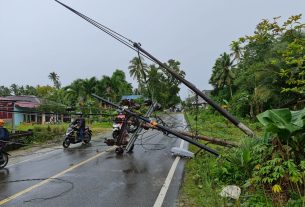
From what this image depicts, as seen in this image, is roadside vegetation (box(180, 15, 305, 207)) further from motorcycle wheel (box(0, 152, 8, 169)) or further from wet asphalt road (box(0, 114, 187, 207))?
motorcycle wheel (box(0, 152, 8, 169))

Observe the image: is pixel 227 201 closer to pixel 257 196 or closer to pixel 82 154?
pixel 257 196

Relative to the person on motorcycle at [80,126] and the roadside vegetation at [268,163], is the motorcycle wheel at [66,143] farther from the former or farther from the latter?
the roadside vegetation at [268,163]

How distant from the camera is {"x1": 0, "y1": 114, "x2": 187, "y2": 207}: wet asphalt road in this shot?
7211 mm

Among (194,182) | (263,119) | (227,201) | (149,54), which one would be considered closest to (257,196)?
(227,201)

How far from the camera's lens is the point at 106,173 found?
9.93m

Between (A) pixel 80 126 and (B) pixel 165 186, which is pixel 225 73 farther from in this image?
(B) pixel 165 186

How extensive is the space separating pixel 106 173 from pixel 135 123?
421cm

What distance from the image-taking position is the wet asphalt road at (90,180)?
721 cm

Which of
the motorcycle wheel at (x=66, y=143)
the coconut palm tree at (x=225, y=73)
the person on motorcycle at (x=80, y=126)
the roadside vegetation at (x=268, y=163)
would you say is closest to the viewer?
the roadside vegetation at (x=268, y=163)


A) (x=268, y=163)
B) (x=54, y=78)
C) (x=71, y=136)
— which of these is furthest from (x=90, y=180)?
(x=54, y=78)

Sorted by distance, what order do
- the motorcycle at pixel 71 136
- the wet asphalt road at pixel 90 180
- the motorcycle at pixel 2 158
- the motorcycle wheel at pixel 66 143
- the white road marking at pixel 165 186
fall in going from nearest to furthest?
the white road marking at pixel 165 186, the wet asphalt road at pixel 90 180, the motorcycle at pixel 2 158, the motorcycle wheel at pixel 66 143, the motorcycle at pixel 71 136

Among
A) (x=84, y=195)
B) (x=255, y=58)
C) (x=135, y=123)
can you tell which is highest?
(x=255, y=58)

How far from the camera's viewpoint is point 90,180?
9031 millimetres

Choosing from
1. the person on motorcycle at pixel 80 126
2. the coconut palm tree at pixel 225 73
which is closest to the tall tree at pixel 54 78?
the coconut palm tree at pixel 225 73
